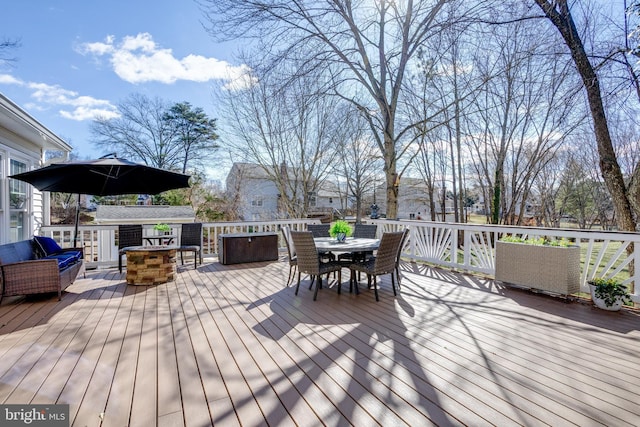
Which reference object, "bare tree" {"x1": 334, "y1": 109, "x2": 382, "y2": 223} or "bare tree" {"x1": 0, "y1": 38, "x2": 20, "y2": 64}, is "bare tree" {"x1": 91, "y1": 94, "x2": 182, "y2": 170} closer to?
"bare tree" {"x1": 334, "y1": 109, "x2": 382, "y2": 223}

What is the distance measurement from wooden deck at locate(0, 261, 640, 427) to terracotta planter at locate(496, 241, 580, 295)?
27cm

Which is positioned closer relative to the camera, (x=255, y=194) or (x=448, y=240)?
(x=448, y=240)

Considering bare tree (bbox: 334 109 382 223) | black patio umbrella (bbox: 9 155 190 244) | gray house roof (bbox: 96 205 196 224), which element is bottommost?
gray house roof (bbox: 96 205 196 224)

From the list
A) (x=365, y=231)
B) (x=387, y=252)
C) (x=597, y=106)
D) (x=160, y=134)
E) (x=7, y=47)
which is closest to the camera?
(x=387, y=252)

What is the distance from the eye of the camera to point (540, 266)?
4.20 metres

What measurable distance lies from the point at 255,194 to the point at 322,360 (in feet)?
65.3

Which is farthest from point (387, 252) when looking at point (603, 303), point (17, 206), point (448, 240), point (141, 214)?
point (141, 214)

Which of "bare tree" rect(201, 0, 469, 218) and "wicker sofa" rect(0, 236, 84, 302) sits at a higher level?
"bare tree" rect(201, 0, 469, 218)

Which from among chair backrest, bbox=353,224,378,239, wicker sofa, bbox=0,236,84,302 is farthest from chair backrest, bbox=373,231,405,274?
wicker sofa, bbox=0,236,84,302

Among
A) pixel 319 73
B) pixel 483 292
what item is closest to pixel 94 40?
pixel 319 73

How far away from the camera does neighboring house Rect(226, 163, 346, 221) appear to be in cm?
1706

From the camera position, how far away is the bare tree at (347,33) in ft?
21.9

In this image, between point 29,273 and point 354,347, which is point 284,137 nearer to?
point 29,273

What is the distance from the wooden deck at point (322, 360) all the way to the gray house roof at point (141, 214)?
36.5 feet
